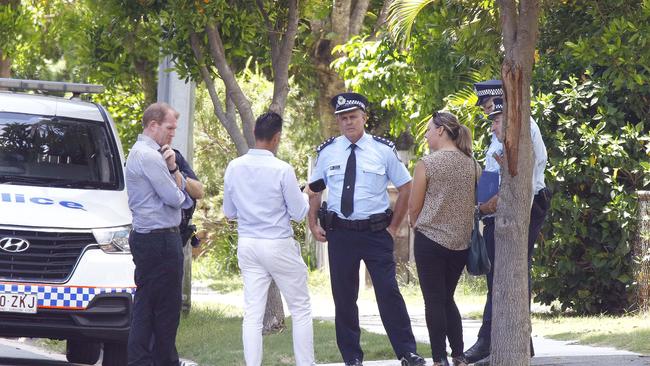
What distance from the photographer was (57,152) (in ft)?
32.7

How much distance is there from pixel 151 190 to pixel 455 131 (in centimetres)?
201

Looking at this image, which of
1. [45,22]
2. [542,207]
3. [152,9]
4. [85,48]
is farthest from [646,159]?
[45,22]

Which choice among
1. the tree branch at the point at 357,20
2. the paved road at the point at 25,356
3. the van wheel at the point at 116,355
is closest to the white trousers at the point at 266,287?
the van wheel at the point at 116,355

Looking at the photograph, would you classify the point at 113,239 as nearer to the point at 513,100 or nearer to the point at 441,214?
the point at 441,214

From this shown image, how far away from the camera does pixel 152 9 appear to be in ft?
38.4

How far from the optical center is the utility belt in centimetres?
838

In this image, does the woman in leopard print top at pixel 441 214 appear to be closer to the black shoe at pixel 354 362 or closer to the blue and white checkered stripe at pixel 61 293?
the black shoe at pixel 354 362

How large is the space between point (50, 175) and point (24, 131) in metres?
0.54

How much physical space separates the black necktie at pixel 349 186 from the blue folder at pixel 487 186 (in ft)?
2.85

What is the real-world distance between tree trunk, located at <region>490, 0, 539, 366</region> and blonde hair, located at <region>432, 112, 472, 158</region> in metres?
0.91

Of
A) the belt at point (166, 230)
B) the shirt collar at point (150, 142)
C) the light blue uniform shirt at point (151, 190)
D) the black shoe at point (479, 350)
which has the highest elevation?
the shirt collar at point (150, 142)

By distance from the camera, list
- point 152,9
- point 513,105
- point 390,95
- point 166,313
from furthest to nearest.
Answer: point 390,95 < point 152,9 < point 166,313 < point 513,105

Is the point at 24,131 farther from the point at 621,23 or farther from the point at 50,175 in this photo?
the point at 621,23

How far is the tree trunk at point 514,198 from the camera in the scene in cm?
711
